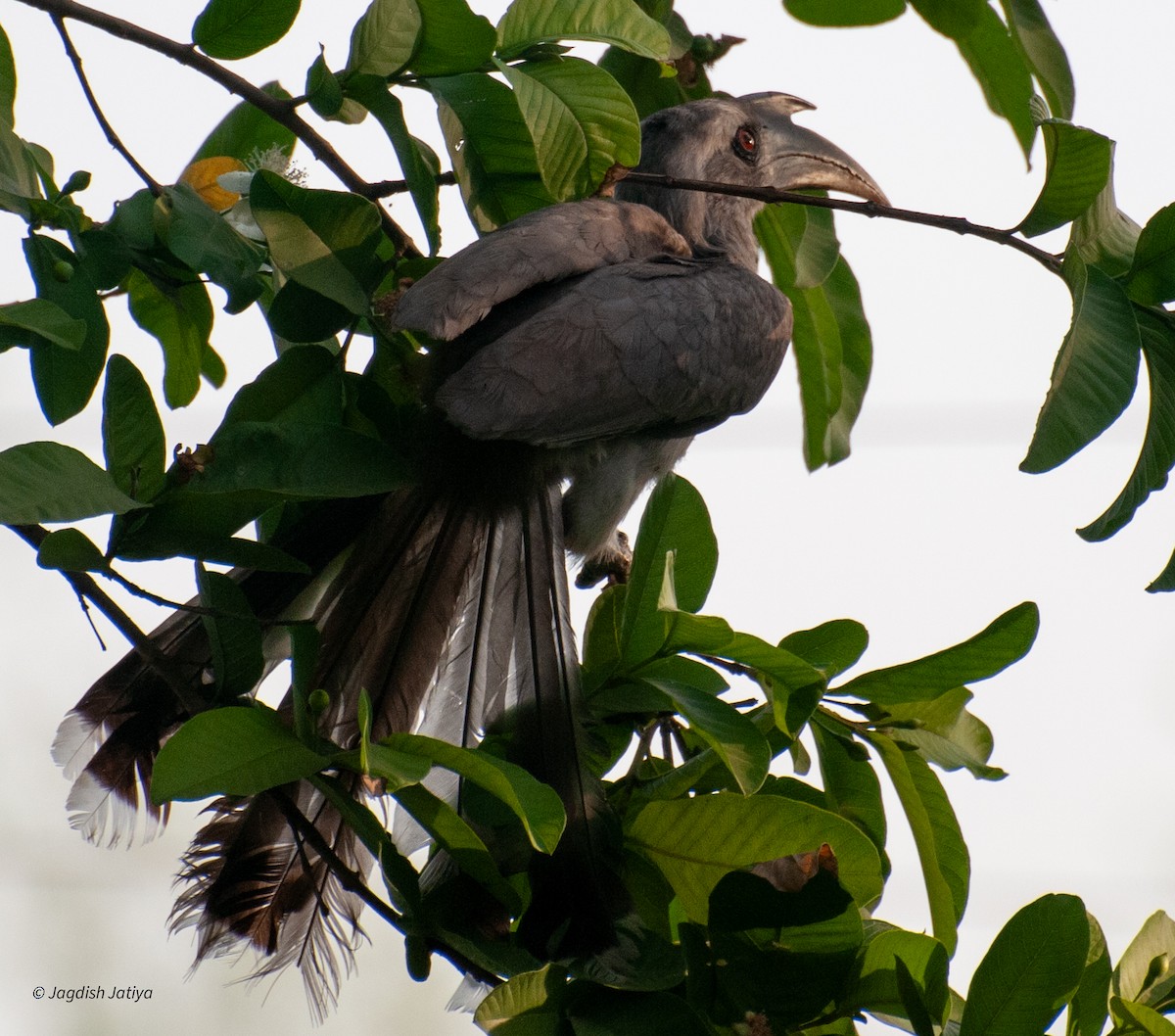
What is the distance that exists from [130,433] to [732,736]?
79 cm

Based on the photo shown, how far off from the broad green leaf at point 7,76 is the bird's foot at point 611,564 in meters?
1.66

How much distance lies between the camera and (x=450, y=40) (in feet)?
6.23

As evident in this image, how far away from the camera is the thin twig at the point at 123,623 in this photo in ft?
5.45

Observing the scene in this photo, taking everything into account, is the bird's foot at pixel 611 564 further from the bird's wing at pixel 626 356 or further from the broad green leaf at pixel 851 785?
the broad green leaf at pixel 851 785

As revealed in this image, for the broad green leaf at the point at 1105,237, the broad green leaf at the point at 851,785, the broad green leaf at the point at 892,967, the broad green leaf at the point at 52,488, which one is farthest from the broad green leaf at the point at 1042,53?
the broad green leaf at the point at 52,488

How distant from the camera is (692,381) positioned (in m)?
2.26

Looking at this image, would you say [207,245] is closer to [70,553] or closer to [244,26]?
[244,26]

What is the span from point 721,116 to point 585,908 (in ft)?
6.91

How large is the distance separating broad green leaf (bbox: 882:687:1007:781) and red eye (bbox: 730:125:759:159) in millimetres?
1813

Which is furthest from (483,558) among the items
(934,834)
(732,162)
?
(732,162)

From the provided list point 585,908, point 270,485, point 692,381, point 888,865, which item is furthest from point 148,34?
point 888,865

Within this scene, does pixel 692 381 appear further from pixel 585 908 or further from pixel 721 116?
pixel 721 116

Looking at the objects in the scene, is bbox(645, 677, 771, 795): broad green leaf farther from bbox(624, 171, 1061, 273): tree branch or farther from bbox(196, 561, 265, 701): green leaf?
bbox(624, 171, 1061, 273): tree branch

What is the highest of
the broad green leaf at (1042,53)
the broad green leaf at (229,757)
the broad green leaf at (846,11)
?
the broad green leaf at (846,11)
